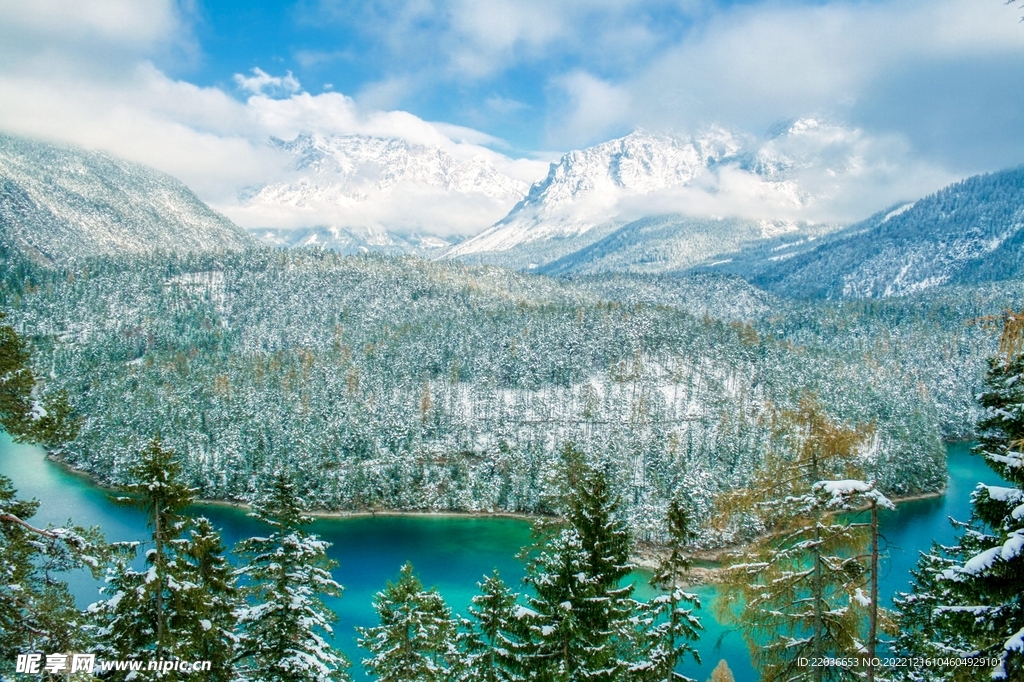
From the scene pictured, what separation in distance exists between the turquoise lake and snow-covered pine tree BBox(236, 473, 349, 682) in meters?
33.1

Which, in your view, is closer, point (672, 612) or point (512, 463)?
point (672, 612)

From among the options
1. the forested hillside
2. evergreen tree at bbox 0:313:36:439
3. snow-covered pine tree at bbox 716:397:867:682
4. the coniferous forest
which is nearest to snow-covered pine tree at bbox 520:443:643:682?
the coniferous forest

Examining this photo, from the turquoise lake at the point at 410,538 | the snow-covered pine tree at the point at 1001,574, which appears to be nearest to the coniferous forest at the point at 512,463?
the snow-covered pine tree at the point at 1001,574

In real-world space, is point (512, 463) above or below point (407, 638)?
below

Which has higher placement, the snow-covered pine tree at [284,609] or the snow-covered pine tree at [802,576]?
the snow-covered pine tree at [802,576]

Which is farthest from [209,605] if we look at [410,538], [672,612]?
[410,538]

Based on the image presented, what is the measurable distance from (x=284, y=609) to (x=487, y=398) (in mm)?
93049

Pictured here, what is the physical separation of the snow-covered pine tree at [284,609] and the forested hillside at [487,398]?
5877 centimetres

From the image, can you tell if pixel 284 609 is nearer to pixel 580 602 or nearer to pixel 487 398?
pixel 580 602

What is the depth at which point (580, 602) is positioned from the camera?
15.6 meters

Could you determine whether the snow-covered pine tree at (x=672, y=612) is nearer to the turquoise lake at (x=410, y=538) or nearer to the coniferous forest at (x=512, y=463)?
the coniferous forest at (x=512, y=463)

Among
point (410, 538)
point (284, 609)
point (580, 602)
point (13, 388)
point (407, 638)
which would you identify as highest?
point (13, 388)

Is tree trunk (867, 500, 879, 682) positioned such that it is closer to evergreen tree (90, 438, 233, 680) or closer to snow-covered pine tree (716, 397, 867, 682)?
snow-covered pine tree (716, 397, 867, 682)

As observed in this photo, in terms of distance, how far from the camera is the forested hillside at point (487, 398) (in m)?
88.6
